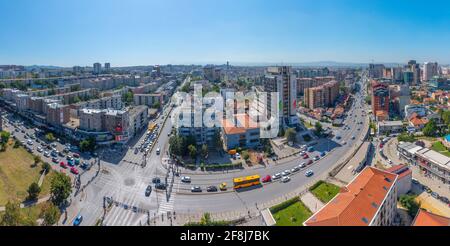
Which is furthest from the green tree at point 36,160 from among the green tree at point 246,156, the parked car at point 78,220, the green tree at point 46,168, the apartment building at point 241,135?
the green tree at point 246,156

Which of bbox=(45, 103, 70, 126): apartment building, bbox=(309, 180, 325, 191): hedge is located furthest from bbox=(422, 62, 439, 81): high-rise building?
bbox=(45, 103, 70, 126): apartment building

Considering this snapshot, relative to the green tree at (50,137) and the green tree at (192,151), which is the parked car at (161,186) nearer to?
the green tree at (192,151)

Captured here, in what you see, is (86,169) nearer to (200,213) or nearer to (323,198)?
(200,213)

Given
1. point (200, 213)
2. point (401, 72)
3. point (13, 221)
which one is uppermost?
point (401, 72)

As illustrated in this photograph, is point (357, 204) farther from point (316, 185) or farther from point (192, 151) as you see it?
point (192, 151)

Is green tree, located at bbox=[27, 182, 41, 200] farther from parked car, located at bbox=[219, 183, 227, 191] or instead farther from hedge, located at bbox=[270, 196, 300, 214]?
hedge, located at bbox=[270, 196, 300, 214]
